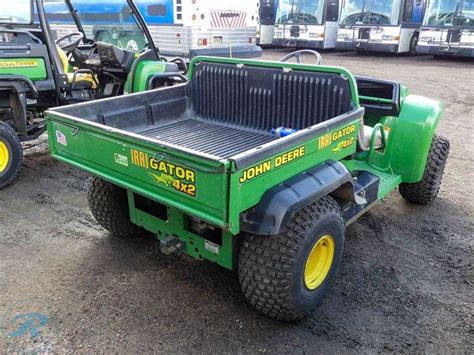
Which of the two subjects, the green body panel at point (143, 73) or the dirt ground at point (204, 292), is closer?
the dirt ground at point (204, 292)

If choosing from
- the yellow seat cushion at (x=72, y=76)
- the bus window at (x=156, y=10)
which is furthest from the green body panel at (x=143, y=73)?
the bus window at (x=156, y=10)

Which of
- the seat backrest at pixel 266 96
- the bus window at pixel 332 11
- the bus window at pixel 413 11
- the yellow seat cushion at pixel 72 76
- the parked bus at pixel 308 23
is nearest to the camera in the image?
the seat backrest at pixel 266 96

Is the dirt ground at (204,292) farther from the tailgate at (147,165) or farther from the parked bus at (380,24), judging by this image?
the parked bus at (380,24)

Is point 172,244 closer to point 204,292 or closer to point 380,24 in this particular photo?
point 204,292

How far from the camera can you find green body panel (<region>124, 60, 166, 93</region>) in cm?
555

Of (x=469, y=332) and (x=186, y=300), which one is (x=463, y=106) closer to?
(x=469, y=332)

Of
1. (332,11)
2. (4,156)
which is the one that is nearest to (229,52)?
(4,156)

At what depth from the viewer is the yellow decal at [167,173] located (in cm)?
219

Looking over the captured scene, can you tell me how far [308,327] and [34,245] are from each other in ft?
7.03

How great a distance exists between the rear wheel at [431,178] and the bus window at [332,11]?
529 inches

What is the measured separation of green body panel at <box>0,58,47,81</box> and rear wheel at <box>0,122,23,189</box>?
58 centimetres

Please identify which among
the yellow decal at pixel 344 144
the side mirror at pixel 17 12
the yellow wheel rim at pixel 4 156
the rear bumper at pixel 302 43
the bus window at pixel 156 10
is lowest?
the rear bumper at pixel 302 43

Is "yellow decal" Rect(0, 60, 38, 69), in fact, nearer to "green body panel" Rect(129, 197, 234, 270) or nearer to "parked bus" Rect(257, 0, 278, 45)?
"green body panel" Rect(129, 197, 234, 270)

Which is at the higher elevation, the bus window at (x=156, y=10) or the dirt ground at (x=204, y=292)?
the bus window at (x=156, y=10)
